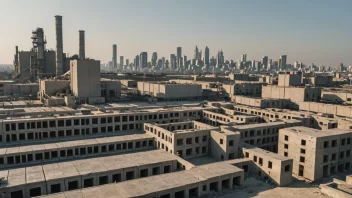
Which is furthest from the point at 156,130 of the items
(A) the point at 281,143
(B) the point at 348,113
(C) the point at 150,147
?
(B) the point at 348,113

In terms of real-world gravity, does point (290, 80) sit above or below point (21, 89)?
above

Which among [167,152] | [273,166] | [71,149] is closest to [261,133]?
[273,166]

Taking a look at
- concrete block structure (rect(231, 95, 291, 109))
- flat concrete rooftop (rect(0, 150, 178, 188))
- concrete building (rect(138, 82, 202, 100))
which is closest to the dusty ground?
flat concrete rooftop (rect(0, 150, 178, 188))

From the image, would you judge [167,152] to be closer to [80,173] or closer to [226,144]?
[226,144]

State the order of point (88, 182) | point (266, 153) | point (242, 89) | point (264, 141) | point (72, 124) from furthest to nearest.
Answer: point (242, 89) < point (264, 141) < point (72, 124) < point (266, 153) < point (88, 182)

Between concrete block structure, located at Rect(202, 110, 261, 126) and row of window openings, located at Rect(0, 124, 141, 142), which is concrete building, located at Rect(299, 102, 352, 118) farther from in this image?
row of window openings, located at Rect(0, 124, 141, 142)
